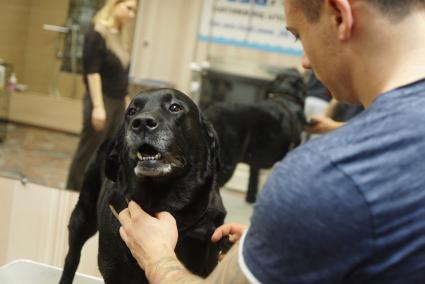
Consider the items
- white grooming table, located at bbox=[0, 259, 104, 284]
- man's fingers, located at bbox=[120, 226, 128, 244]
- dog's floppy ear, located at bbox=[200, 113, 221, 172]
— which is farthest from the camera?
white grooming table, located at bbox=[0, 259, 104, 284]

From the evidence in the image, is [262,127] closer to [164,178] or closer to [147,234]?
[164,178]

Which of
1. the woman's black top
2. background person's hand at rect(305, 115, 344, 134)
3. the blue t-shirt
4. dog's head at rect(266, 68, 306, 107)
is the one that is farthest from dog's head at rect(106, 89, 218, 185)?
dog's head at rect(266, 68, 306, 107)

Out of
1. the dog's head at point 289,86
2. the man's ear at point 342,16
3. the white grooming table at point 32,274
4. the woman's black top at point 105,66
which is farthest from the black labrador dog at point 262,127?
the man's ear at point 342,16

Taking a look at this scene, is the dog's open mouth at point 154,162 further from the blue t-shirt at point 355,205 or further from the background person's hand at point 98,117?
the background person's hand at point 98,117

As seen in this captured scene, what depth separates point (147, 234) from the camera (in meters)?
0.99

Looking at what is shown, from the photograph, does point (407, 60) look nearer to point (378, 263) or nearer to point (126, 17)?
point (378, 263)

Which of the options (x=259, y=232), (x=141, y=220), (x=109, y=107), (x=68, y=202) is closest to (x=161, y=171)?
(x=141, y=220)

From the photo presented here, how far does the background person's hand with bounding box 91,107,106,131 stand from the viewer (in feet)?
8.52

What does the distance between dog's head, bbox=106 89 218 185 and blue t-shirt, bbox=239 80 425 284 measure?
556 millimetres

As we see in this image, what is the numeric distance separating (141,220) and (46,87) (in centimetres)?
379

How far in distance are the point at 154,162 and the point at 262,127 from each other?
1.81 meters

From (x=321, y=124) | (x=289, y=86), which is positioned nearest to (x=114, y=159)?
(x=321, y=124)

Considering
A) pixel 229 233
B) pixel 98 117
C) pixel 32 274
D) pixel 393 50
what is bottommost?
pixel 32 274

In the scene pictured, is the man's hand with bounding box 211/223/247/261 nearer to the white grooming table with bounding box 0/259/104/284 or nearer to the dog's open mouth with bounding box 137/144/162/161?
the dog's open mouth with bounding box 137/144/162/161
